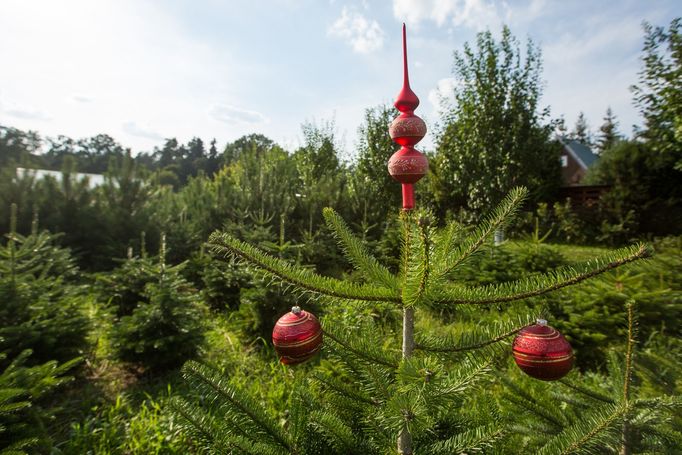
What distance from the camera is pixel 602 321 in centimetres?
346

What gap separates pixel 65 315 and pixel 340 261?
15.7ft

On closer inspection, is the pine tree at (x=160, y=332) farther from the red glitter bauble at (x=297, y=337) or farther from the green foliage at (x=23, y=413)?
the red glitter bauble at (x=297, y=337)

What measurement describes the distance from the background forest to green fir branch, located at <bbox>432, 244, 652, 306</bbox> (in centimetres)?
5

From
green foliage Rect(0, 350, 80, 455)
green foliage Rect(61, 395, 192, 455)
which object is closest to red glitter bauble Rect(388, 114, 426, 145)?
green foliage Rect(0, 350, 80, 455)

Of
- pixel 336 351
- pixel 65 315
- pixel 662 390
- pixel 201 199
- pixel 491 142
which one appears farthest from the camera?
pixel 491 142

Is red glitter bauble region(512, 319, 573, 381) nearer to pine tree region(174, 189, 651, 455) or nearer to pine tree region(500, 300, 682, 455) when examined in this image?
pine tree region(174, 189, 651, 455)

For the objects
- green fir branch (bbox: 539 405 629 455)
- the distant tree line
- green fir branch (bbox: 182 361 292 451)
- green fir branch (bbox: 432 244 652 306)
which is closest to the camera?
green fir branch (bbox: 432 244 652 306)

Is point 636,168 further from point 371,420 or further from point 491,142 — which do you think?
point 371,420

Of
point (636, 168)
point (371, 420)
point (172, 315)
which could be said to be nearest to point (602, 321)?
point (371, 420)

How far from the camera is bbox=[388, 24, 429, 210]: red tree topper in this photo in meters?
0.94

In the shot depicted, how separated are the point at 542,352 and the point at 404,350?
1.17 ft

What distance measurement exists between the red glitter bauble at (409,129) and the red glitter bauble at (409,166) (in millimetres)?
38

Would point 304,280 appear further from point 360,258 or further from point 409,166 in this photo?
point 409,166

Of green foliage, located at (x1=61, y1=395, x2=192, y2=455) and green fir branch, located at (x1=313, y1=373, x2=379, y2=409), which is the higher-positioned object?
green fir branch, located at (x1=313, y1=373, x2=379, y2=409)
